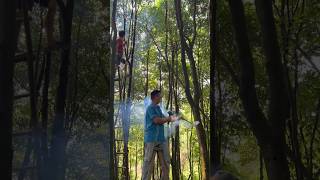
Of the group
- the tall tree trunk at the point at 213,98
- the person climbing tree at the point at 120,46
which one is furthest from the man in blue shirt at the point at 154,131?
the person climbing tree at the point at 120,46

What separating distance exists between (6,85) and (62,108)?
1475 millimetres

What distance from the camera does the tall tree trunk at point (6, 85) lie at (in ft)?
5.72

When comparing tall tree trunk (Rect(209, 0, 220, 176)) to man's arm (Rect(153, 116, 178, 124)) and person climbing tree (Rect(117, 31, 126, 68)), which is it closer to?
man's arm (Rect(153, 116, 178, 124))

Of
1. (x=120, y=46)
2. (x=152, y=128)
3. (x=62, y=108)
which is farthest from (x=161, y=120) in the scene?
(x=120, y=46)

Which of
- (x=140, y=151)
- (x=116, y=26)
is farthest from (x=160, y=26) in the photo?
(x=140, y=151)

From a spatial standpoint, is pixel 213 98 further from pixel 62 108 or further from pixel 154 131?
pixel 62 108

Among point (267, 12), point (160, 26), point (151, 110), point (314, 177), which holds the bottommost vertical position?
point (314, 177)

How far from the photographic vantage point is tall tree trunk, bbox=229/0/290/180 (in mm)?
2000

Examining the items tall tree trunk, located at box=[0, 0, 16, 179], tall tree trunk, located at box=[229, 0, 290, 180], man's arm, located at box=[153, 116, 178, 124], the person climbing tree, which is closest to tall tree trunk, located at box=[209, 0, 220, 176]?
man's arm, located at box=[153, 116, 178, 124]

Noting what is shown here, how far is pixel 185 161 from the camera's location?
269 inches

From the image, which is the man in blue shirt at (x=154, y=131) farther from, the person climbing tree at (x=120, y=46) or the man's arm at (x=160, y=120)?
the person climbing tree at (x=120, y=46)

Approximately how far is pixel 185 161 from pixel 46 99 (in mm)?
3959

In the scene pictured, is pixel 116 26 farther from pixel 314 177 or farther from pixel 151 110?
pixel 314 177

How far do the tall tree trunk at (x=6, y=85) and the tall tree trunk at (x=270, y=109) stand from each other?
89cm
